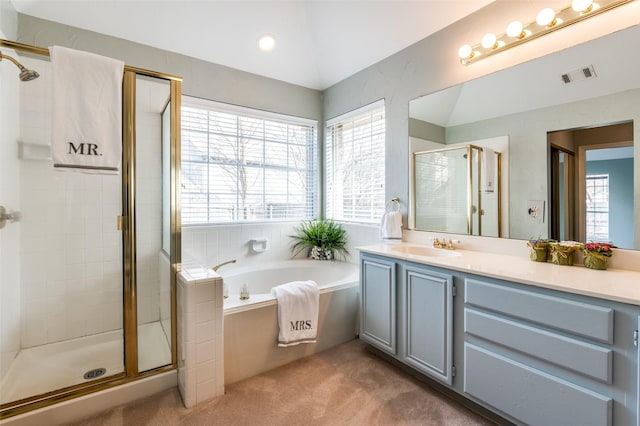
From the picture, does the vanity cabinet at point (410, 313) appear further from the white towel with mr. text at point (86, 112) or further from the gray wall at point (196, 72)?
the gray wall at point (196, 72)

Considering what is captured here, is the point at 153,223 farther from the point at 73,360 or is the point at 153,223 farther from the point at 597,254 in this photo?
the point at 597,254

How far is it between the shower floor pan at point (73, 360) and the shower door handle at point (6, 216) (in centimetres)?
90

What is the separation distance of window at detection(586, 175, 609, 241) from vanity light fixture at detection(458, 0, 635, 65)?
2.89 feet

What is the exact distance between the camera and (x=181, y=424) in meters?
1.58

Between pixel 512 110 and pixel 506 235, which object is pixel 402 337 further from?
pixel 512 110

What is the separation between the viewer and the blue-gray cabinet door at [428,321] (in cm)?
171

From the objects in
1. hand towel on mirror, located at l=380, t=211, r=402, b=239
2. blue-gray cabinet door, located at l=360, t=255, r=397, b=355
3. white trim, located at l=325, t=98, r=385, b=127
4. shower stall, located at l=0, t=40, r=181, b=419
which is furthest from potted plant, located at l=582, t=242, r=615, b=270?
shower stall, located at l=0, t=40, r=181, b=419

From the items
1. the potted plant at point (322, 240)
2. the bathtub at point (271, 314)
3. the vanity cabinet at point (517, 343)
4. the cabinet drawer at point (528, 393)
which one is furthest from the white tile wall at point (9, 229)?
the cabinet drawer at point (528, 393)

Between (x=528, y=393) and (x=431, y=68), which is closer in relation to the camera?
(x=528, y=393)

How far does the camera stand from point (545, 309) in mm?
1309

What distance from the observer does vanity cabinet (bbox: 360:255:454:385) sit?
5.70 feet

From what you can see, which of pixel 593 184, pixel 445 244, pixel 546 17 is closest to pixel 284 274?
pixel 445 244

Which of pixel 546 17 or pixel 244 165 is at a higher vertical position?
pixel 546 17

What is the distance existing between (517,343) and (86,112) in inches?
97.5
